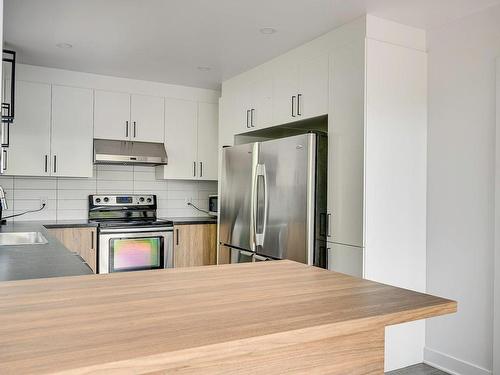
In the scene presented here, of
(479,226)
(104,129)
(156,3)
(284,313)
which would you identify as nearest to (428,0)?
(479,226)

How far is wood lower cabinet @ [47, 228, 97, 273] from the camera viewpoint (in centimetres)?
380

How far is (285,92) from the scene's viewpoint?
3.50 meters

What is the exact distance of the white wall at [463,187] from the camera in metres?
2.66

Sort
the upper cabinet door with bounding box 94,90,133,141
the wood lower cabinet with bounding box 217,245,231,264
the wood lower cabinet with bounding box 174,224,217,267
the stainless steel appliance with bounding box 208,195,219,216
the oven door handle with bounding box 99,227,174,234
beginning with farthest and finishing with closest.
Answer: the stainless steel appliance with bounding box 208,195,219,216 → the wood lower cabinet with bounding box 174,224,217,267 → the upper cabinet door with bounding box 94,90,133,141 → the wood lower cabinet with bounding box 217,245,231,264 → the oven door handle with bounding box 99,227,174,234

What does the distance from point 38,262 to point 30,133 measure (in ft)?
8.32

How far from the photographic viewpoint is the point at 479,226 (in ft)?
8.88

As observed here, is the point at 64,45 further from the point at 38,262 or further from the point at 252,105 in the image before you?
the point at 38,262

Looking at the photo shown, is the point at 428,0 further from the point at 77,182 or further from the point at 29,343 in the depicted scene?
the point at 77,182

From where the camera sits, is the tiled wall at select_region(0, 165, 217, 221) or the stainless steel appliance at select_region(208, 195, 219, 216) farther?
the stainless steel appliance at select_region(208, 195, 219, 216)

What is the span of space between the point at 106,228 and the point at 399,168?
2.59m

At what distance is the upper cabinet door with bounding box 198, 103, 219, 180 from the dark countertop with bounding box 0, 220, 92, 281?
2454 mm

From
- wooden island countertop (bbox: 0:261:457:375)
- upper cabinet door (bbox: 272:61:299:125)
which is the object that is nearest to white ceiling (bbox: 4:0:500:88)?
upper cabinet door (bbox: 272:61:299:125)

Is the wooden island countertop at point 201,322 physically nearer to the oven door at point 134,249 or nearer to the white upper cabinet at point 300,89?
the white upper cabinet at point 300,89

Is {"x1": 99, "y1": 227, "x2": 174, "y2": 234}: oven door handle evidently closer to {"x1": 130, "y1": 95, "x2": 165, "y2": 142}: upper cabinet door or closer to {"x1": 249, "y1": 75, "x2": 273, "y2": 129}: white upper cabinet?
{"x1": 130, "y1": 95, "x2": 165, "y2": 142}: upper cabinet door
